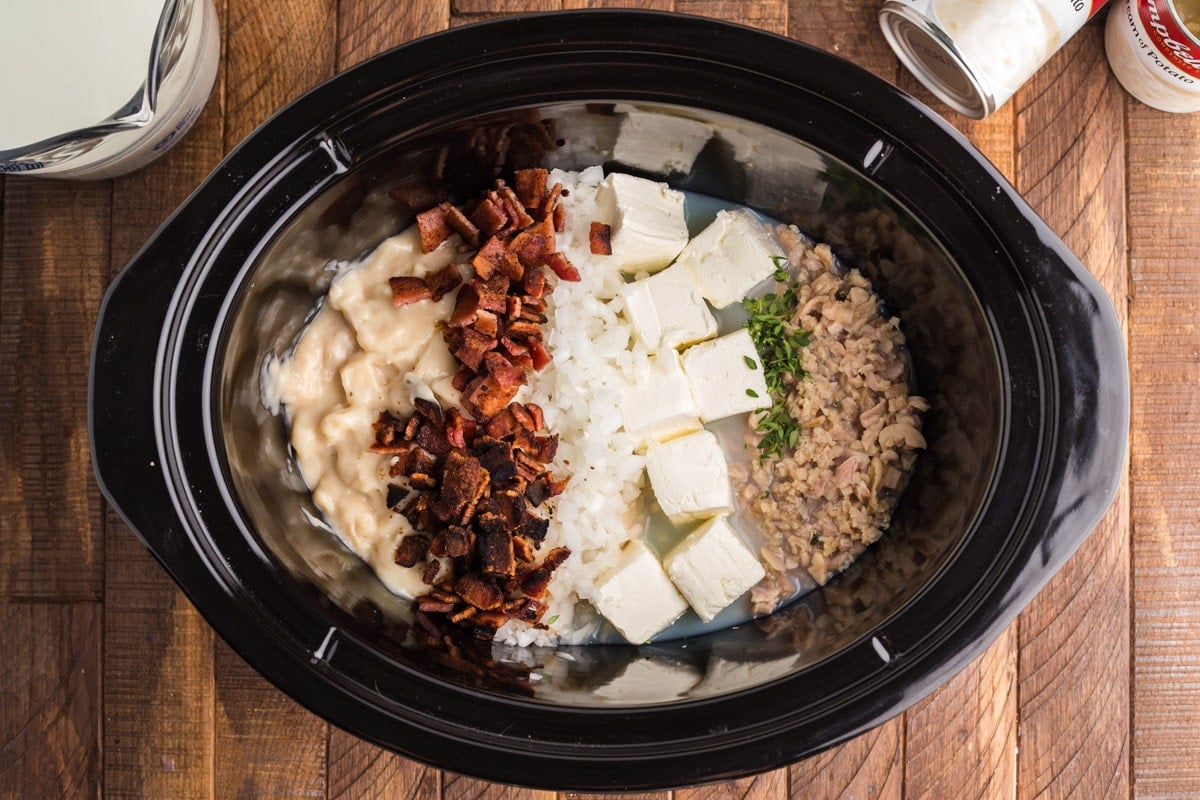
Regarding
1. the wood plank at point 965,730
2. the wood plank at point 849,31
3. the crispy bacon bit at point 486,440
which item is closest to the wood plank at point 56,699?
the crispy bacon bit at point 486,440

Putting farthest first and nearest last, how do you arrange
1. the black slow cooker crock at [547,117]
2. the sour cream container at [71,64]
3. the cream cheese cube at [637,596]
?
the cream cheese cube at [637,596], the sour cream container at [71,64], the black slow cooker crock at [547,117]

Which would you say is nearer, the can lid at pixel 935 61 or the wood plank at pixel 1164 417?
the can lid at pixel 935 61

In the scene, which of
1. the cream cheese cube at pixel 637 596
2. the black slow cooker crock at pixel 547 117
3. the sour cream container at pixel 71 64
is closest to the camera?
the black slow cooker crock at pixel 547 117

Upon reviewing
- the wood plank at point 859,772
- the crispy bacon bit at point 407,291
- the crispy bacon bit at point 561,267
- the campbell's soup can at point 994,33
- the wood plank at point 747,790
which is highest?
the campbell's soup can at point 994,33

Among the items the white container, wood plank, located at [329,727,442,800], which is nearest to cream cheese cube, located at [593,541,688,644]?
wood plank, located at [329,727,442,800]

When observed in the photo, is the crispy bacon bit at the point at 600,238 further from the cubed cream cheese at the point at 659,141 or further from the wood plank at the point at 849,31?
the wood plank at the point at 849,31

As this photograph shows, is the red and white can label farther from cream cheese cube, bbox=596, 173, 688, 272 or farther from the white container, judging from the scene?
cream cheese cube, bbox=596, 173, 688, 272

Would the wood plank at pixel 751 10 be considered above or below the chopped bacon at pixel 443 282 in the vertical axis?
above
